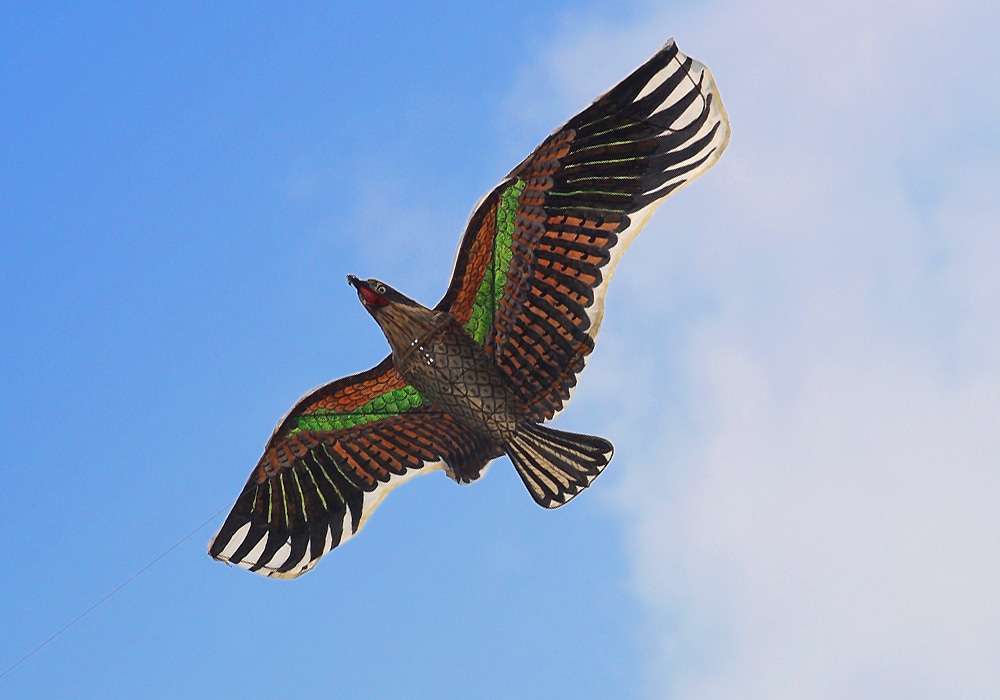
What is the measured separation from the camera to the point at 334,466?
7.38 meters

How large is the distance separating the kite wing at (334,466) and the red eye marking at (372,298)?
44 cm

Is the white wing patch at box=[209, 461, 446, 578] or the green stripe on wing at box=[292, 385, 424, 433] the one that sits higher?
the green stripe on wing at box=[292, 385, 424, 433]

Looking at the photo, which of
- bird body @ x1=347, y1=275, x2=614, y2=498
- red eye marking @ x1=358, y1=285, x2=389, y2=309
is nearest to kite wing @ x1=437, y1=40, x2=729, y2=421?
bird body @ x1=347, y1=275, x2=614, y2=498

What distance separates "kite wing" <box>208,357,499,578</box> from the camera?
7227mm

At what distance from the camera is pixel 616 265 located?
21.4ft

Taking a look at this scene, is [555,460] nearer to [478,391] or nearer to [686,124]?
[478,391]

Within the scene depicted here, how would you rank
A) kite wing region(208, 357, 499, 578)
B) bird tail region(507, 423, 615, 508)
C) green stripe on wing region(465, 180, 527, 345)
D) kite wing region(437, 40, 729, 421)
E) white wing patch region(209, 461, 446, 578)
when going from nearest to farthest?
1. kite wing region(437, 40, 729, 421)
2. green stripe on wing region(465, 180, 527, 345)
3. bird tail region(507, 423, 615, 508)
4. kite wing region(208, 357, 499, 578)
5. white wing patch region(209, 461, 446, 578)

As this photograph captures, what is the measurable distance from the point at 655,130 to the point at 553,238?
33.0 inches

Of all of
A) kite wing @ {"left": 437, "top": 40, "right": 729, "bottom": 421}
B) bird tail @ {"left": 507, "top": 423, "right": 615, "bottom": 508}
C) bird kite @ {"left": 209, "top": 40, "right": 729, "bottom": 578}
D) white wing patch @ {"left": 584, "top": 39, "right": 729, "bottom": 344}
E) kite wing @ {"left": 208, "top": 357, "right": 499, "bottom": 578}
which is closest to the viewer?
white wing patch @ {"left": 584, "top": 39, "right": 729, "bottom": 344}

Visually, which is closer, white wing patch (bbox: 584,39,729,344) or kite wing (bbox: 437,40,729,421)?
white wing patch (bbox: 584,39,729,344)

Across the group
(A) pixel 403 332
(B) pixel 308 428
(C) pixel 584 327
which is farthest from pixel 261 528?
(C) pixel 584 327

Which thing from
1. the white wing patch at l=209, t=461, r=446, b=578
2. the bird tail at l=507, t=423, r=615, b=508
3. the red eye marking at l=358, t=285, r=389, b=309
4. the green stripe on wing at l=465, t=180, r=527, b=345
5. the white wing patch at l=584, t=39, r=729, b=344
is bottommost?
the bird tail at l=507, t=423, r=615, b=508

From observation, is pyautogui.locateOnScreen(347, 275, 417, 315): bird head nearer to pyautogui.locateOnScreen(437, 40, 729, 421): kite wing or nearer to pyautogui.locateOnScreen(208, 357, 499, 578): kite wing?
pyautogui.locateOnScreen(437, 40, 729, 421): kite wing

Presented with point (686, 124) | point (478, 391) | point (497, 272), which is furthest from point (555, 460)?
point (686, 124)
